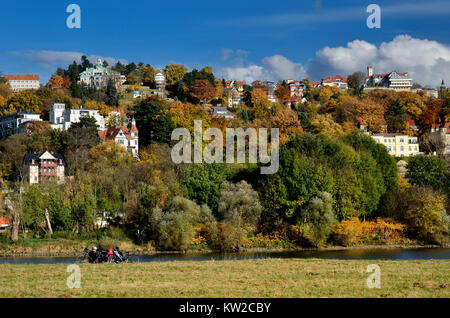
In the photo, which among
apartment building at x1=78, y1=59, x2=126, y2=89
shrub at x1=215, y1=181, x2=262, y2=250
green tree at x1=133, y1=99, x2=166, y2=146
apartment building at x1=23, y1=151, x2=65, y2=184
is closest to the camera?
shrub at x1=215, y1=181, x2=262, y2=250

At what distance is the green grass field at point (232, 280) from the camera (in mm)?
14289

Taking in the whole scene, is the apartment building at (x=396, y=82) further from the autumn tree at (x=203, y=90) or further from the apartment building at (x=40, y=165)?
the apartment building at (x=40, y=165)

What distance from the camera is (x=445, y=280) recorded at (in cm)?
1599

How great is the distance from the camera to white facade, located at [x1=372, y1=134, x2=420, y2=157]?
74688 mm

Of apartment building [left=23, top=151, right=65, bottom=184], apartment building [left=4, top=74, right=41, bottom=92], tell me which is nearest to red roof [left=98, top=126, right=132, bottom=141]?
apartment building [left=23, top=151, right=65, bottom=184]

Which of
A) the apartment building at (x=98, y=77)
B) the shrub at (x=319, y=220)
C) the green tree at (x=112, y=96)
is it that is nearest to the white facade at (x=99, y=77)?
the apartment building at (x=98, y=77)

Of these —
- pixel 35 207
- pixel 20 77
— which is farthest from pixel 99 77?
pixel 35 207

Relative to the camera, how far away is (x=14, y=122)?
8300 centimetres

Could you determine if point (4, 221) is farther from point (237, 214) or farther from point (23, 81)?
point (23, 81)

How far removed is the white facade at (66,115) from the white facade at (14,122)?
2897 mm

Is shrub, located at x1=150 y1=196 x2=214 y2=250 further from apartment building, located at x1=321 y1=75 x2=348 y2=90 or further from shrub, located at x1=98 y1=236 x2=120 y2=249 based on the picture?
apartment building, located at x1=321 y1=75 x2=348 y2=90

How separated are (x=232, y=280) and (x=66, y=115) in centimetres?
7144

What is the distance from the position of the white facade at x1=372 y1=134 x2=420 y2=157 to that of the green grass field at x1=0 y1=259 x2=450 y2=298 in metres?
56.2
